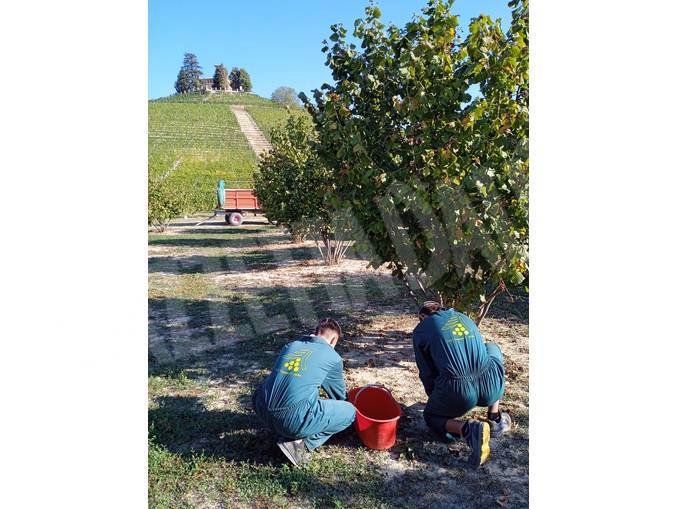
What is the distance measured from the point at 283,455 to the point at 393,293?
6341 millimetres

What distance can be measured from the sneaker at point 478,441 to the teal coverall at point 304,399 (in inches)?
39.1

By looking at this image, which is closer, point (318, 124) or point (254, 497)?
point (254, 497)

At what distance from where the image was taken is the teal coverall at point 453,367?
3.87 metres

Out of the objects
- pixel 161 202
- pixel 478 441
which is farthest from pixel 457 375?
pixel 161 202

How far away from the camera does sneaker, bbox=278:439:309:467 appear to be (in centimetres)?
366

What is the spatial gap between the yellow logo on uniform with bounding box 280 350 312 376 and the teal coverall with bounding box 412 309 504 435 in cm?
105

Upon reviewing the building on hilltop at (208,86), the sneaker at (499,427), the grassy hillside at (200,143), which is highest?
the building on hilltop at (208,86)

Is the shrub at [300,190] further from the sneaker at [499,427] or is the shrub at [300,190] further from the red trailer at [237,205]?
the red trailer at [237,205]

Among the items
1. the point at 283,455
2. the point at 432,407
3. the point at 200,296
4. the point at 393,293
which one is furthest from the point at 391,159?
the point at 200,296

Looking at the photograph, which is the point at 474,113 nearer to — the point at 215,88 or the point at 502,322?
the point at 502,322

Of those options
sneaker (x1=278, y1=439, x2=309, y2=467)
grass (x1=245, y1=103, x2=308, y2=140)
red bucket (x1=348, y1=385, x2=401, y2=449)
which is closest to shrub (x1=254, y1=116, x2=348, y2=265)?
red bucket (x1=348, y1=385, x2=401, y2=449)

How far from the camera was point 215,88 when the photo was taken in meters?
94.0

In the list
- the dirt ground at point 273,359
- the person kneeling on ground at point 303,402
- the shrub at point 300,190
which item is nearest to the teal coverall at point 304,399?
the person kneeling on ground at point 303,402

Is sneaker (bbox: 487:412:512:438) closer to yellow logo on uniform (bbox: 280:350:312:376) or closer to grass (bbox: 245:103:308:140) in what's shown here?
yellow logo on uniform (bbox: 280:350:312:376)
